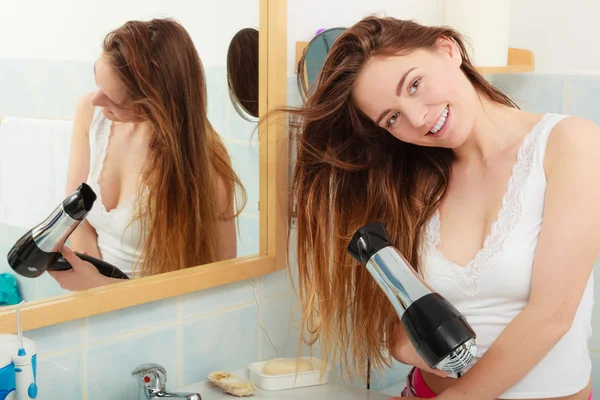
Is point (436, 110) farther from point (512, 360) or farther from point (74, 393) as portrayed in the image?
point (74, 393)

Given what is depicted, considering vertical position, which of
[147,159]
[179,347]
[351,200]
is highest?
[147,159]

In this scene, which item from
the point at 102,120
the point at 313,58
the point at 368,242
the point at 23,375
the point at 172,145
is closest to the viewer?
the point at 23,375

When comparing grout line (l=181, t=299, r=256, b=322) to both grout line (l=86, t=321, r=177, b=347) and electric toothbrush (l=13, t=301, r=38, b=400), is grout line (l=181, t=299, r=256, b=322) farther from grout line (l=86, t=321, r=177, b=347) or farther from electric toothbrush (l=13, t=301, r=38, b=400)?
electric toothbrush (l=13, t=301, r=38, b=400)

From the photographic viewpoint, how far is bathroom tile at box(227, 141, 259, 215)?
57.6 inches

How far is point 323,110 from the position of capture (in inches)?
54.6

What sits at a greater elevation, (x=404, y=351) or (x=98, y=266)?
(x=98, y=266)

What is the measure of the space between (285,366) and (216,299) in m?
0.20

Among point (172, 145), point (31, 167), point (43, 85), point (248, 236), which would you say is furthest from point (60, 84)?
point (248, 236)

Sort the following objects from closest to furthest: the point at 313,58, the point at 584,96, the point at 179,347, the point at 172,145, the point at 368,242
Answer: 1. the point at 368,242
2. the point at 172,145
3. the point at 179,347
4. the point at 313,58
5. the point at 584,96

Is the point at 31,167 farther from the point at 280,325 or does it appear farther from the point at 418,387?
the point at 418,387

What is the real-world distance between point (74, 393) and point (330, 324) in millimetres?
523

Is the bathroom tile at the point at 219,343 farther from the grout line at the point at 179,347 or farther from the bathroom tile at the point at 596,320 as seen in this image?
the bathroom tile at the point at 596,320

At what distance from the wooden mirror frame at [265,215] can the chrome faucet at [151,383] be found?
0.38ft

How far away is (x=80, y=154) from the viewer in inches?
46.9
